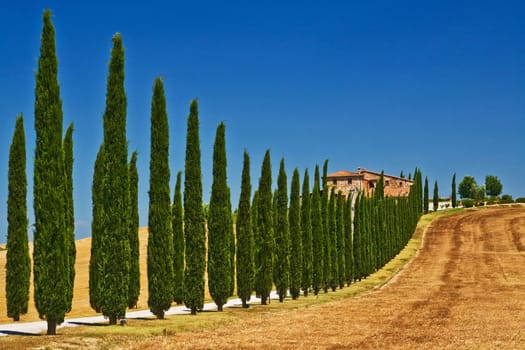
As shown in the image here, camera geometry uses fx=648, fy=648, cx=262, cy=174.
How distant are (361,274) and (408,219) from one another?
32.7 meters

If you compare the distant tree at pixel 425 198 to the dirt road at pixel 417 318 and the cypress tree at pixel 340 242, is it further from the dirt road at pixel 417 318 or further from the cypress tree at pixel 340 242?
the cypress tree at pixel 340 242

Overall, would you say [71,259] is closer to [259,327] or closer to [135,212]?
[135,212]

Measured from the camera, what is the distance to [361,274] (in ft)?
172

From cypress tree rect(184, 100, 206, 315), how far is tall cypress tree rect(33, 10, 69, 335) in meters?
7.65

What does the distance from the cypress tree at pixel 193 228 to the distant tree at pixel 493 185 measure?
183882mm

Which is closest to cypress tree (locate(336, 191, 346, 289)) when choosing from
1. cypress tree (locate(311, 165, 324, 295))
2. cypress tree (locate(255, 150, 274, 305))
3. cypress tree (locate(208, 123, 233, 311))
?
cypress tree (locate(311, 165, 324, 295))

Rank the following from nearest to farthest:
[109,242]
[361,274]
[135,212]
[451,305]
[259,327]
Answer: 1. [109,242]
2. [259,327]
3. [135,212]
4. [451,305]
5. [361,274]

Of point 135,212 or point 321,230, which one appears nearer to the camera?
point 135,212

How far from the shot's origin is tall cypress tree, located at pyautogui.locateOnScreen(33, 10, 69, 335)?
62.0 ft

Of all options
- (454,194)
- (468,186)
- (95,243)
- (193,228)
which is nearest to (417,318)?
(193,228)

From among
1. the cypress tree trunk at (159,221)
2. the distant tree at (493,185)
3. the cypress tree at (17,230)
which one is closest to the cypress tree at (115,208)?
the cypress tree trunk at (159,221)

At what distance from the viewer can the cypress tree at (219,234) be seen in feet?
92.4

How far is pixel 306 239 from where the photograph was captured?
128 ft

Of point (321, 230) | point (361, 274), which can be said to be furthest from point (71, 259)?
point (361, 274)
